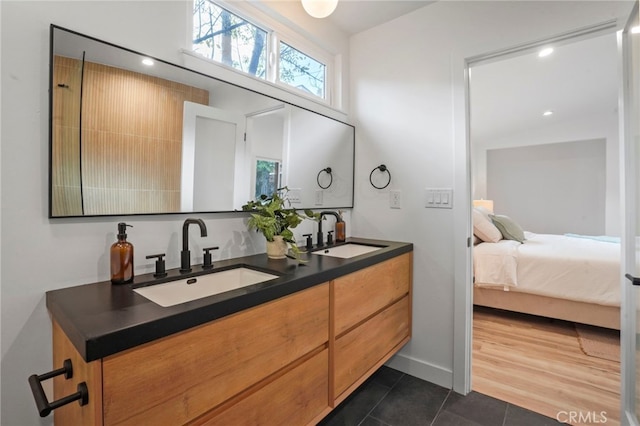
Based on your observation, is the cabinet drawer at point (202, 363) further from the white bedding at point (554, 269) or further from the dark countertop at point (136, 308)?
the white bedding at point (554, 269)

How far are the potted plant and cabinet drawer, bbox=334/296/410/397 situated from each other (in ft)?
1.66

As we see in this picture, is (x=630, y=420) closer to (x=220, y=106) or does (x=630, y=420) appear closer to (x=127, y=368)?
(x=127, y=368)

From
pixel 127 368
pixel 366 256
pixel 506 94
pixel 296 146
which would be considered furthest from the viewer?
pixel 506 94

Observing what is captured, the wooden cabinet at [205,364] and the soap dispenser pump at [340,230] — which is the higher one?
the soap dispenser pump at [340,230]

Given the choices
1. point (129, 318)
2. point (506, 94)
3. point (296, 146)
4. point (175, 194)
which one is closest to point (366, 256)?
point (296, 146)

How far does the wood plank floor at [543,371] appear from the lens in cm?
180

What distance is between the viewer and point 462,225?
192 centimetres

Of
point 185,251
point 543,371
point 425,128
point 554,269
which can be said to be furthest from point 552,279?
point 185,251

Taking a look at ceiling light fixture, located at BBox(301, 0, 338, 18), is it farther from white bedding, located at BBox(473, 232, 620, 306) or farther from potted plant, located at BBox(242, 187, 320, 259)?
white bedding, located at BBox(473, 232, 620, 306)

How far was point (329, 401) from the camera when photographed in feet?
4.55

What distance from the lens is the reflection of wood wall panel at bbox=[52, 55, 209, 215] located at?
113 centimetres

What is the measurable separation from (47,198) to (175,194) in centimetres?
43

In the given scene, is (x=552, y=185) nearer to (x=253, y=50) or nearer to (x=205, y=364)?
(x=253, y=50)

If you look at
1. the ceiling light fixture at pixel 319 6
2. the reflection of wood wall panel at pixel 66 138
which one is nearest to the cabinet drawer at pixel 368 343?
the reflection of wood wall panel at pixel 66 138
